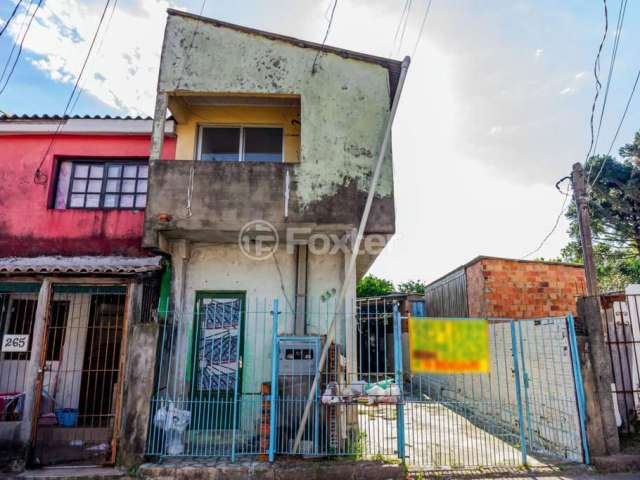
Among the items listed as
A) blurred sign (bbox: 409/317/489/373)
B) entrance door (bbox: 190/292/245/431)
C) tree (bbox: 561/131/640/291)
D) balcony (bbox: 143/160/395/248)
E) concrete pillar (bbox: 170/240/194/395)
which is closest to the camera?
blurred sign (bbox: 409/317/489/373)

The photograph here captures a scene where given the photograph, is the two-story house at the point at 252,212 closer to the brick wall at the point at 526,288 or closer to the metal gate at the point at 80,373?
the metal gate at the point at 80,373

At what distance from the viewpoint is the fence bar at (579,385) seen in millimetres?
5961

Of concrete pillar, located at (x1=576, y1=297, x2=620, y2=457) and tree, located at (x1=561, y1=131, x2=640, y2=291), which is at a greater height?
tree, located at (x1=561, y1=131, x2=640, y2=291)

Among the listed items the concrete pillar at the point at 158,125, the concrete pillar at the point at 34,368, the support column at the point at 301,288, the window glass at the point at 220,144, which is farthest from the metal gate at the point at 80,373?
the window glass at the point at 220,144

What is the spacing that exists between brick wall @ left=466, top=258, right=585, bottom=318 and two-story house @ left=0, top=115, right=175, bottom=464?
302 inches

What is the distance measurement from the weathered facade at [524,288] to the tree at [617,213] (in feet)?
21.7

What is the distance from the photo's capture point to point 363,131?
735 centimetres

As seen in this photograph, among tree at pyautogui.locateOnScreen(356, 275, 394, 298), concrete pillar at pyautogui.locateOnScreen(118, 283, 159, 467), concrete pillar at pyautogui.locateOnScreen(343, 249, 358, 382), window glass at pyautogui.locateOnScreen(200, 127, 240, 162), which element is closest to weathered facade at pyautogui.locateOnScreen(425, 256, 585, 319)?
concrete pillar at pyautogui.locateOnScreen(343, 249, 358, 382)

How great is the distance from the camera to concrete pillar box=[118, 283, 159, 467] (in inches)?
227

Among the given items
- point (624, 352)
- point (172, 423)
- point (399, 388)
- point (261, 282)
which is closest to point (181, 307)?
point (261, 282)

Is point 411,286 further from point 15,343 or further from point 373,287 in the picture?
point 15,343

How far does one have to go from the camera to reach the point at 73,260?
7461 mm

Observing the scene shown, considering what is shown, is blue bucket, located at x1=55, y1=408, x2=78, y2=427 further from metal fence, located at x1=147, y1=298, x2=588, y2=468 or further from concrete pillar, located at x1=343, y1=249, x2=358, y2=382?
concrete pillar, located at x1=343, y1=249, x2=358, y2=382

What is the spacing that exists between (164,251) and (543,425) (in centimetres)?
729
